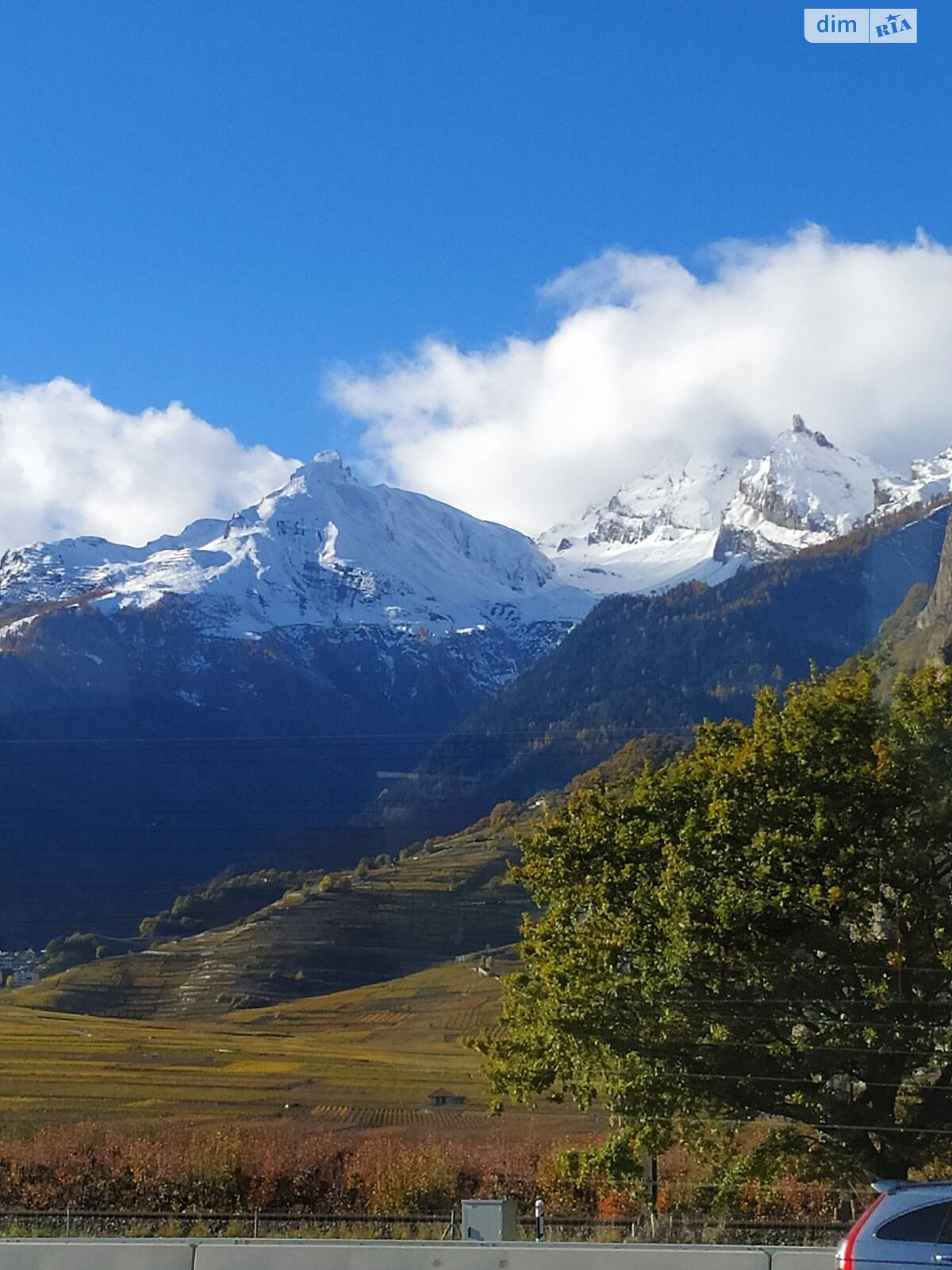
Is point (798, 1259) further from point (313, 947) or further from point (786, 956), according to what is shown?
point (313, 947)

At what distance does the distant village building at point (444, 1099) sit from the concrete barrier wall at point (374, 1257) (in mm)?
29303

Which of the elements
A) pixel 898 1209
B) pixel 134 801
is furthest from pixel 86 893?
pixel 898 1209

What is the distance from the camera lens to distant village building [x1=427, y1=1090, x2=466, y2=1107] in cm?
4062

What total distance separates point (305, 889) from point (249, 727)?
91.0 meters

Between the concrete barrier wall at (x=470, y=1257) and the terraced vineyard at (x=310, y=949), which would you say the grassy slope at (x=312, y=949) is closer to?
the terraced vineyard at (x=310, y=949)

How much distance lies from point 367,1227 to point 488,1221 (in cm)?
611

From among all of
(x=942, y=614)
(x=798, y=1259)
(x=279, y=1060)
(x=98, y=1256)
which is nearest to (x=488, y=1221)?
(x=798, y=1259)

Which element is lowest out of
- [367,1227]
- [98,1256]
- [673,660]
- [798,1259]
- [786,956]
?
[367,1227]

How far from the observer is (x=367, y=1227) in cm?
2191

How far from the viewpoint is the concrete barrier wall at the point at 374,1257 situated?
12117mm

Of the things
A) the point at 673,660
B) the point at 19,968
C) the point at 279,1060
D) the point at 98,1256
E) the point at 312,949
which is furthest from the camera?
the point at 673,660

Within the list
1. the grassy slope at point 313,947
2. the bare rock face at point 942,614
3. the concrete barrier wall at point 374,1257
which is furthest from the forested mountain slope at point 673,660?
the concrete barrier wall at point 374,1257

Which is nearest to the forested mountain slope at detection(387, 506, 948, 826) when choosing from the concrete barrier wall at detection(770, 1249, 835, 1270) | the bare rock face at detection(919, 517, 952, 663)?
the bare rock face at detection(919, 517, 952, 663)

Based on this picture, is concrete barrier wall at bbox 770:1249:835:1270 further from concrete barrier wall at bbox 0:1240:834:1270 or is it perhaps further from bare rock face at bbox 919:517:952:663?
bare rock face at bbox 919:517:952:663
